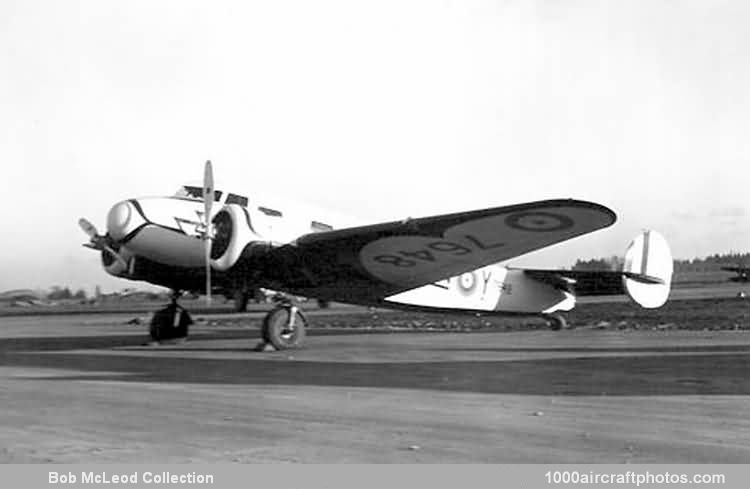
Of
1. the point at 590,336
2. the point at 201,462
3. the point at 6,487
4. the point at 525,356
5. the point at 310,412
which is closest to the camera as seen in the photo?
the point at 6,487

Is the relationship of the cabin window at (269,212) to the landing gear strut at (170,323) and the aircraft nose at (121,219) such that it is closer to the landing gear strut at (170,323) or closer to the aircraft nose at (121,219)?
the aircraft nose at (121,219)

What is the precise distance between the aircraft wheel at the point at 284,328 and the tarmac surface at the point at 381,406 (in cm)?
47

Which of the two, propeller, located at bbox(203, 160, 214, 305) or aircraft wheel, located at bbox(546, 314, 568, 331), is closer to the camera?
propeller, located at bbox(203, 160, 214, 305)

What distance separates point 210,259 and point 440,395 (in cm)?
734

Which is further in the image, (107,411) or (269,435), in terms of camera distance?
(107,411)

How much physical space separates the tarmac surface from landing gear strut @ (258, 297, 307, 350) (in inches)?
18.8

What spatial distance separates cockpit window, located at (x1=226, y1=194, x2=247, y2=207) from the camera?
16406 mm

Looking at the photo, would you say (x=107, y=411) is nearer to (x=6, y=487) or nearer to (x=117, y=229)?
(x=6, y=487)

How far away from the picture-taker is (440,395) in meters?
9.32

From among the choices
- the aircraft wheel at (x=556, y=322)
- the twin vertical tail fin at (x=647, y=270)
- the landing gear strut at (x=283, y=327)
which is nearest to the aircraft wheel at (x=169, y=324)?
the landing gear strut at (x=283, y=327)

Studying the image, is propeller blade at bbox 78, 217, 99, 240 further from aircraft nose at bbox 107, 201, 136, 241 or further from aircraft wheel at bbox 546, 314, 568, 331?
aircraft wheel at bbox 546, 314, 568, 331

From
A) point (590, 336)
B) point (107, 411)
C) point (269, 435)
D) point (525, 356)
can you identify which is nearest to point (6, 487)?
point (269, 435)

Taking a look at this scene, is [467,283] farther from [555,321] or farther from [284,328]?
[284,328]

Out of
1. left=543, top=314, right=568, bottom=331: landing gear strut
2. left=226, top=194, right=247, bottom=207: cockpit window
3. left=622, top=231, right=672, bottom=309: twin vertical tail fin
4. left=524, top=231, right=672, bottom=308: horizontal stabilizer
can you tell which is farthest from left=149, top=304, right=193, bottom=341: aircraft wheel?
left=622, top=231, right=672, bottom=309: twin vertical tail fin
